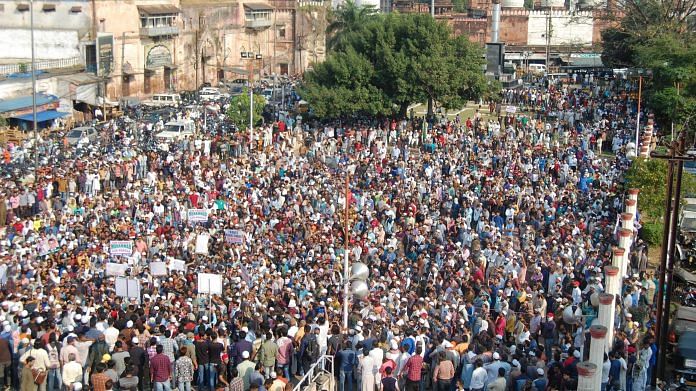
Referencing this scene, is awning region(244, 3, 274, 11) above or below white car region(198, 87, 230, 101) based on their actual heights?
above

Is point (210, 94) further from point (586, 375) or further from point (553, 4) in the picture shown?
point (586, 375)

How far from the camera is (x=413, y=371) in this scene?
14.9m

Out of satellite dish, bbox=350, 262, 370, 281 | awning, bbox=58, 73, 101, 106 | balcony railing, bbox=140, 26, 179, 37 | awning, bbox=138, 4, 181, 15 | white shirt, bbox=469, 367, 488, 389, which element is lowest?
white shirt, bbox=469, 367, 488, 389

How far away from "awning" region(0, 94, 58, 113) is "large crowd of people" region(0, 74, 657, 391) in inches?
235

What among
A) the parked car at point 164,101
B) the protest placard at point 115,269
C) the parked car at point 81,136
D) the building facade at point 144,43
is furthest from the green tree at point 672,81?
the protest placard at point 115,269

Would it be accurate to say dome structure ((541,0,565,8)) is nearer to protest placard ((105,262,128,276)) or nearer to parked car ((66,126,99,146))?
parked car ((66,126,99,146))

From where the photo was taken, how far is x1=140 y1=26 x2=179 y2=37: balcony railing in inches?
2109

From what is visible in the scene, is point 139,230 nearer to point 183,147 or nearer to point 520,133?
point 183,147

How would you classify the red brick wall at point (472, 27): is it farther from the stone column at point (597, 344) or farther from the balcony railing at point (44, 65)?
the stone column at point (597, 344)

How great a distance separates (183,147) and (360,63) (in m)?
9.93

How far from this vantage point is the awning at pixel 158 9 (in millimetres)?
53469

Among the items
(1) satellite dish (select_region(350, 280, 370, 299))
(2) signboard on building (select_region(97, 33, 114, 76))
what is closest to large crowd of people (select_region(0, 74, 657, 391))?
(1) satellite dish (select_region(350, 280, 370, 299))

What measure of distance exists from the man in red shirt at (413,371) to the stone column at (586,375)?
332 centimetres

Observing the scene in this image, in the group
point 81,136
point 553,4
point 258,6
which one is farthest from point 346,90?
point 553,4
